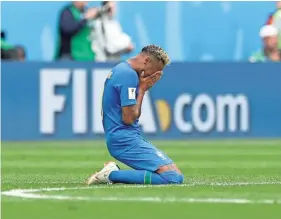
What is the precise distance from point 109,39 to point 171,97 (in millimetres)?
1643

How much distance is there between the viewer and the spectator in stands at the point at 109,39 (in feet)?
72.1

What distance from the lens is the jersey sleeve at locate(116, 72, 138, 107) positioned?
11.7 m

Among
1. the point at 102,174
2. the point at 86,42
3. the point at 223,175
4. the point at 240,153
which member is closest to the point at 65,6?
the point at 86,42

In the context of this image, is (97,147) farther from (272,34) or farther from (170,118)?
(272,34)

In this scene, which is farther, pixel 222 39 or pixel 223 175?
pixel 222 39

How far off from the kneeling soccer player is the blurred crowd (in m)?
9.68

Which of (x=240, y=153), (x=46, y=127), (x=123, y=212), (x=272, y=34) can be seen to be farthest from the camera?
(x=272, y=34)

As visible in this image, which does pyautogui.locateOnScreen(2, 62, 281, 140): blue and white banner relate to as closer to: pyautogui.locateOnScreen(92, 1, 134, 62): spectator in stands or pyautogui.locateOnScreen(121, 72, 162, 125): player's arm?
pyautogui.locateOnScreen(92, 1, 134, 62): spectator in stands

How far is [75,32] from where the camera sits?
21703 millimetres

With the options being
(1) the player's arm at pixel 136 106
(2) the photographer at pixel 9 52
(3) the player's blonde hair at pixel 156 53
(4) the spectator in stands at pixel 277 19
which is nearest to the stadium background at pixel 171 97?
(2) the photographer at pixel 9 52

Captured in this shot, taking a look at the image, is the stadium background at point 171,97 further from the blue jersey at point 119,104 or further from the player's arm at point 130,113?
the player's arm at point 130,113

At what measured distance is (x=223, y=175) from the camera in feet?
44.8

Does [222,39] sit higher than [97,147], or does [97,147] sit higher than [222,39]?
[222,39]

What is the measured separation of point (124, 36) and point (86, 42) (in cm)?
73
